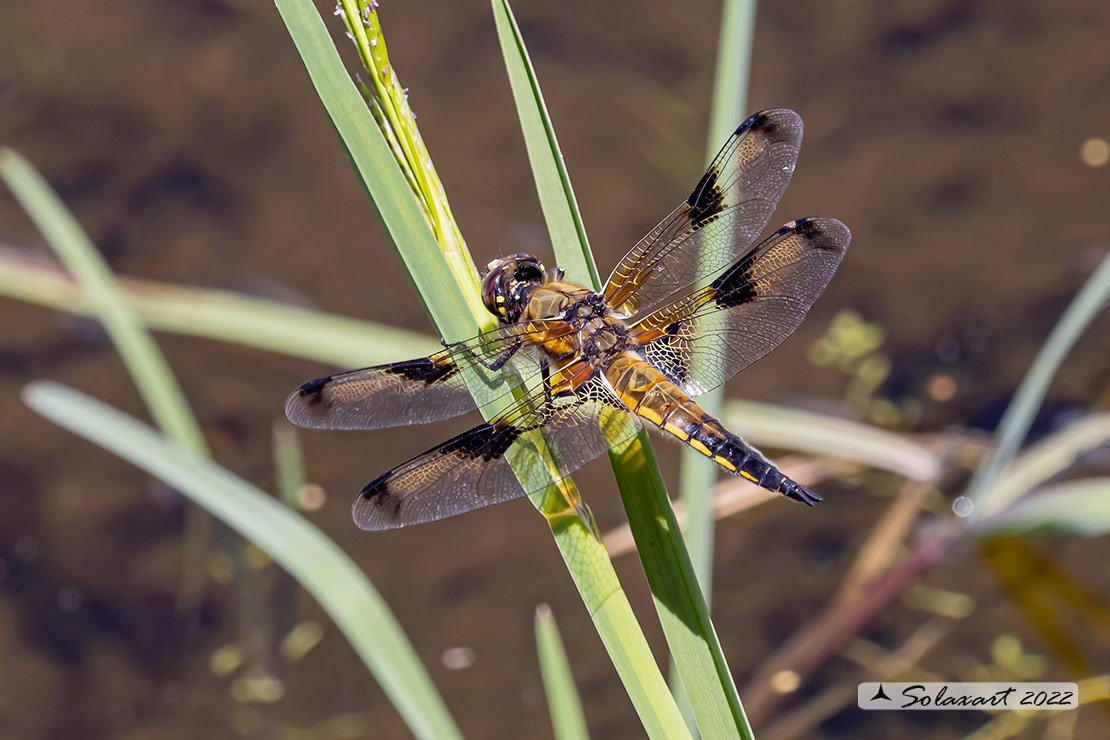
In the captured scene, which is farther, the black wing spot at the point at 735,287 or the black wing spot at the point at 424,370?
the black wing spot at the point at 735,287

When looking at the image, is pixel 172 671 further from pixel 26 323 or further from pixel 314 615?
pixel 26 323

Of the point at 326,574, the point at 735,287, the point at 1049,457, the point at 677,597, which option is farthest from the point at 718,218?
the point at 1049,457

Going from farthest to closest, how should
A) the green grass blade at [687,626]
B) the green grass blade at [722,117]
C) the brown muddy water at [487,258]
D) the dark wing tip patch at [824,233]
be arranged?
1. the brown muddy water at [487,258]
2. the dark wing tip patch at [824,233]
3. the green grass blade at [722,117]
4. the green grass blade at [687,626]

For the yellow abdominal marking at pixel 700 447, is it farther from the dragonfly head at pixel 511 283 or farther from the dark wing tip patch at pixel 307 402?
the dark wing tip patch at pixel 307 402

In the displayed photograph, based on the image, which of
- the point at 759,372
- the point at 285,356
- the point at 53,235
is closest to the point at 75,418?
the point at 53,235

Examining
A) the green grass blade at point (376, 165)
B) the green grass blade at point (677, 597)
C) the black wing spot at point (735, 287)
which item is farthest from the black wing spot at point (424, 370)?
the black wing spot at point (735, 287)

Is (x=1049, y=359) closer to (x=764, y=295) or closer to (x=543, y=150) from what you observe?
(x=764, y=295)

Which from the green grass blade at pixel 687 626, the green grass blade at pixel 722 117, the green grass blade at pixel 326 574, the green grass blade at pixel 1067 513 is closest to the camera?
the green grass blade at pixel 687 626

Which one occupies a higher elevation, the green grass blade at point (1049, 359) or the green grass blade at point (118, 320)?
the green grass blade at point (118, 320)
